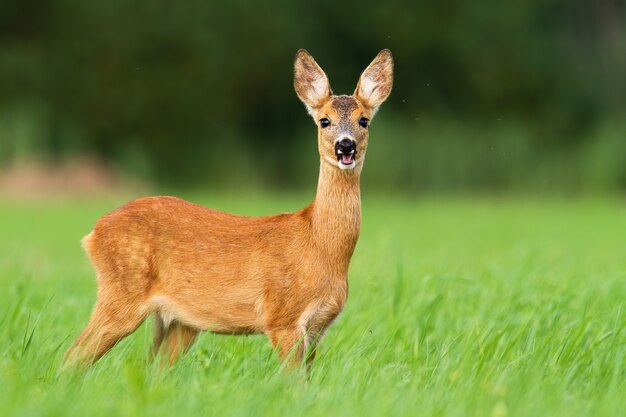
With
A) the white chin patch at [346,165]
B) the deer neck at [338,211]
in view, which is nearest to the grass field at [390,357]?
the deer neck at [338,211]

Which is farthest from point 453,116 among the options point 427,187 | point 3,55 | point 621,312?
point 621,312

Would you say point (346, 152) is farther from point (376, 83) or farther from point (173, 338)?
point (173, 338)

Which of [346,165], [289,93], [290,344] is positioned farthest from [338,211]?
[289,93]

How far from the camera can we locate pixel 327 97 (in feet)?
19.6

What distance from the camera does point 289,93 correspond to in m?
26.9

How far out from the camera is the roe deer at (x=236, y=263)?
5531 mm

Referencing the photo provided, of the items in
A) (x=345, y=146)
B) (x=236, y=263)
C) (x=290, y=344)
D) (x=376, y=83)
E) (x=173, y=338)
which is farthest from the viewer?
(x=376, y=83)

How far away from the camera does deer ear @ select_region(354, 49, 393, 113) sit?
19.9ft

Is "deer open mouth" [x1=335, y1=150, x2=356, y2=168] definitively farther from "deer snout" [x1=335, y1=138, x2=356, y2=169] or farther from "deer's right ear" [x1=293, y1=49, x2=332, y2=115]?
"deer's right ear" [x1=293, y1=49, x2=332, y2=115]

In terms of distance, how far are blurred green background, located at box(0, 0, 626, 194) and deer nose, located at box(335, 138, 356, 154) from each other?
61.1ft

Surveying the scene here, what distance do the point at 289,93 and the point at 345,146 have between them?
70.4 ft

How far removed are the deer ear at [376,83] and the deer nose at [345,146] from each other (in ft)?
1.52

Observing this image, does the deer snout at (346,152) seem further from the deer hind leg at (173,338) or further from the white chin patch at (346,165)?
the deer hind leg at (173,338)

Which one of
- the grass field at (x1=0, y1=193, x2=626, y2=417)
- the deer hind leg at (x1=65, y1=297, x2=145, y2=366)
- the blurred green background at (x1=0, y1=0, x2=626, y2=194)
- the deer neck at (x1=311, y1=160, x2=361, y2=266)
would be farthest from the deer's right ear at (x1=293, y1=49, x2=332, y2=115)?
the blurred green background at (x1=0, y1=0, x2=626, y2=194)
